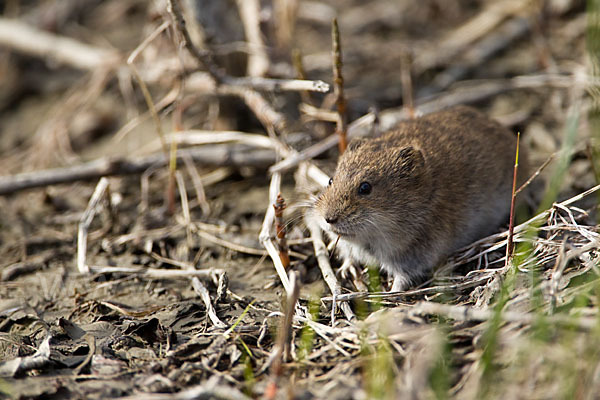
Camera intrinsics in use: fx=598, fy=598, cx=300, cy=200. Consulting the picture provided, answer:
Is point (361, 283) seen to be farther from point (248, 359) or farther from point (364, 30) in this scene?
point (364, 30)

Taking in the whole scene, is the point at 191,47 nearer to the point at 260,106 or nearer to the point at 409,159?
the point at 260,106

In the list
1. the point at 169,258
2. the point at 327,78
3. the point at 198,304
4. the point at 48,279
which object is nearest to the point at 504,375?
the point at 198,304

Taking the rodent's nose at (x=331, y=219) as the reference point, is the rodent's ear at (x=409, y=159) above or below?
above

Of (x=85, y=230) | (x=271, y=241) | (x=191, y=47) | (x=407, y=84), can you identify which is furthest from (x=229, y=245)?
(x=407, y=84)

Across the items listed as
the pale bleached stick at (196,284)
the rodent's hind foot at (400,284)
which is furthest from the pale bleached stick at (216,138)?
the rodent's hind foot at (400,284)

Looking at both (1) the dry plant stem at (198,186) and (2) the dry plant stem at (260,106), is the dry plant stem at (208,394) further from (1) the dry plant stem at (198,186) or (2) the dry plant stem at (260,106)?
(2) the dry plant stem at (260,106)

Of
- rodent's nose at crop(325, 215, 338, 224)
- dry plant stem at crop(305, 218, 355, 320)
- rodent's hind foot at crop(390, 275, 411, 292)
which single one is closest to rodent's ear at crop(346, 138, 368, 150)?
dry plant stem at crop(305, 218, 355, 320)

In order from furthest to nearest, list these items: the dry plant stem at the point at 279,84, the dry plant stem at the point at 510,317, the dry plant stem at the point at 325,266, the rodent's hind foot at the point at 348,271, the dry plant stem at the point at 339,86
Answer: the dry plant stem at the point at 279,84, the dry plant stem at the point at 339,86, the rodent's hind foot at the point at 348,271, the dry plant stem at the point at 325,266, the dry plant stem at the point at 510,317
